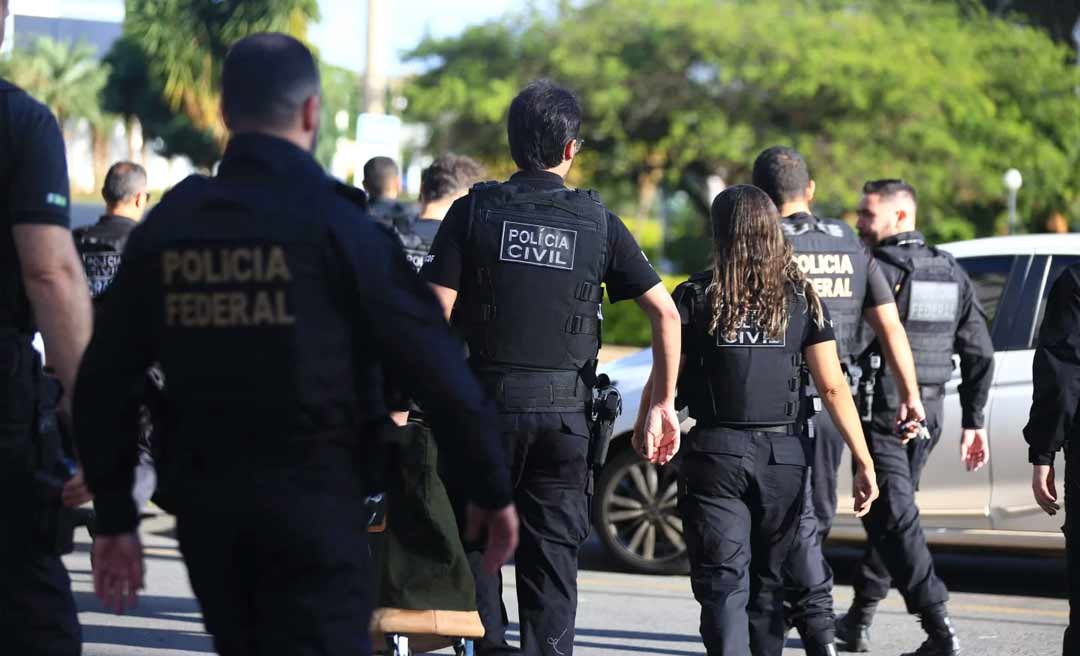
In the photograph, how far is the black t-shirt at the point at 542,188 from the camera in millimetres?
4605

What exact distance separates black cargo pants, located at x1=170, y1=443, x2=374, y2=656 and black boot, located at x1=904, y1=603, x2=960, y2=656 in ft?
11.5

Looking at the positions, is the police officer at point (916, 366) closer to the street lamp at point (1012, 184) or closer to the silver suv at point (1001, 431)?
the silver suv at point (1001, 431)

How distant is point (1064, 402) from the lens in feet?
14.1

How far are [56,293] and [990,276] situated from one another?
5.15 meters

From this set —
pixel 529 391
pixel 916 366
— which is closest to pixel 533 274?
pixel 529 391

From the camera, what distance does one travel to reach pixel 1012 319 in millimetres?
7180

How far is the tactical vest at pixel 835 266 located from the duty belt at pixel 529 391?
1377mm

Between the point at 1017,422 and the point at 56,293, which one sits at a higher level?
the point at 56,293

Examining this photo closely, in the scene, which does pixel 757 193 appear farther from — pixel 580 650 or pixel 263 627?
pixel 263 627

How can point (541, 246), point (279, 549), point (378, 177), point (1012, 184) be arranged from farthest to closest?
point (1012, 184)
point (378, 177)
point (541, 246)
point (279, 549)

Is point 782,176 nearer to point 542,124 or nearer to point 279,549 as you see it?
point 542,124

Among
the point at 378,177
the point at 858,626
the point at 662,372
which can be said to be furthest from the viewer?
the point at 378,177

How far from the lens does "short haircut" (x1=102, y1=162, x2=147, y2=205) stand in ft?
24.0

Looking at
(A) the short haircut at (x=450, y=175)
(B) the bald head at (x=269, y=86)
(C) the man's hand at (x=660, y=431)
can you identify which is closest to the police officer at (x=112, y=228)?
(A) the short haircut at (x=450, y=175)
